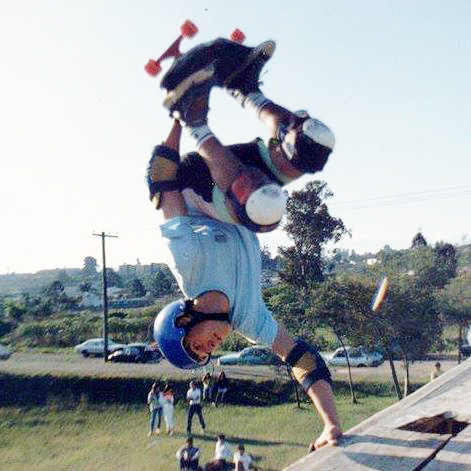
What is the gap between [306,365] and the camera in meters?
2.75

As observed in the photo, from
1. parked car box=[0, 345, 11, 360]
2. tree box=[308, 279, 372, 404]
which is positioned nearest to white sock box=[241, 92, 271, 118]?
Result: tree box=[308, 279, 372, 404]

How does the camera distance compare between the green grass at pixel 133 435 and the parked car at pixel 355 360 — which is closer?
the green grass at pixel 133 435

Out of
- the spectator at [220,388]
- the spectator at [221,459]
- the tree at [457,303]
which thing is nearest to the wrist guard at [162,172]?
the spectator at [221,459]

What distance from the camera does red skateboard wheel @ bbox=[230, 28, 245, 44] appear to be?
2566 millimetres

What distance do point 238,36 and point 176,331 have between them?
1.10 meters

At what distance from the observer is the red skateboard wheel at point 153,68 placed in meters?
2.48

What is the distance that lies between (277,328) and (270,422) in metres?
11.0

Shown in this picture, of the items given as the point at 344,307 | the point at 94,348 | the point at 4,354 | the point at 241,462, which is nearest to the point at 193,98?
the point at 241,462

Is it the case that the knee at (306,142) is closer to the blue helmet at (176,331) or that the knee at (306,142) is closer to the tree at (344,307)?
the blue helmet at (176,331)

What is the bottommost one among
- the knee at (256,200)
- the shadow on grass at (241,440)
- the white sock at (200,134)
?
the shadow on grass at (241,440)

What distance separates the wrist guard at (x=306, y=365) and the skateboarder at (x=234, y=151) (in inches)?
26.4

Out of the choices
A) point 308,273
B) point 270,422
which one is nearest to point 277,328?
point 270,422

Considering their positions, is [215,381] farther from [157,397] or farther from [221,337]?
[221,337]

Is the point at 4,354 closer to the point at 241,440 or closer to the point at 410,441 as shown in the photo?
the point at 241,440
